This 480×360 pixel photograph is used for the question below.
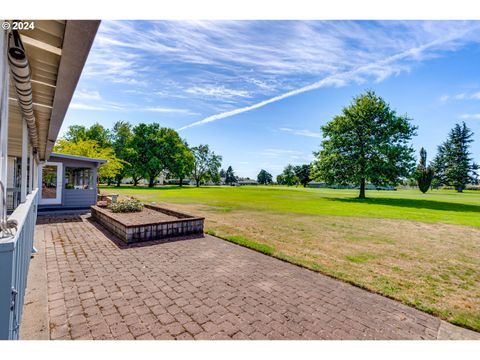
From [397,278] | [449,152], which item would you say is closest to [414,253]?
[397,278]

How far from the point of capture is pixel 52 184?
548 inches

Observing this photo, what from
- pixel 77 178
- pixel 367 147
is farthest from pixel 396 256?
pixel 367 147

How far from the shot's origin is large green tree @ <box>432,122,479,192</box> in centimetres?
6016

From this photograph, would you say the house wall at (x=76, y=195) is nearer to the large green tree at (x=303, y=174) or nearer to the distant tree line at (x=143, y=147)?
the distant tree line at (x=143, y=147)

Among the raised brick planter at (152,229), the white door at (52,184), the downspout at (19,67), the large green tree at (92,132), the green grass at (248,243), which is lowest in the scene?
the green grass at (248,243)

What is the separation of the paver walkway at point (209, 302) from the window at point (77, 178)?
35.8 ft

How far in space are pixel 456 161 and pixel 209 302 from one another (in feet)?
271

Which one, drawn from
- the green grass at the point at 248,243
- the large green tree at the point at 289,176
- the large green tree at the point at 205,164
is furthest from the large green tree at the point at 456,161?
the green grass at the point at 248,243

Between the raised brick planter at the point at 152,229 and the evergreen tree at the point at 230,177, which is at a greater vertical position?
the evergreen tree at the point at 230,177

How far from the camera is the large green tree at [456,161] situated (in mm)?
60156

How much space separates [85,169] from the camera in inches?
597

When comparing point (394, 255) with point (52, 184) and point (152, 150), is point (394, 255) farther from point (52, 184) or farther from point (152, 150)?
point (152, 150)
